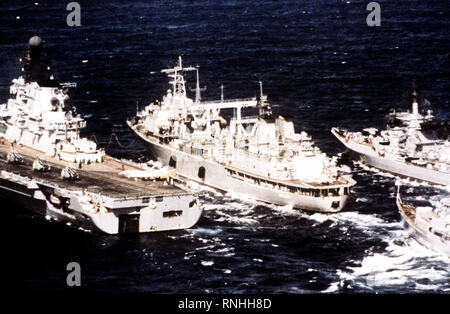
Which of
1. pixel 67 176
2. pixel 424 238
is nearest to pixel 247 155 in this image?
pixel 67 176

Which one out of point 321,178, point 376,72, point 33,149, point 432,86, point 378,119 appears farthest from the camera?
point 376,72

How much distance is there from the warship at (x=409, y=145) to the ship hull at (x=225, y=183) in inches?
574

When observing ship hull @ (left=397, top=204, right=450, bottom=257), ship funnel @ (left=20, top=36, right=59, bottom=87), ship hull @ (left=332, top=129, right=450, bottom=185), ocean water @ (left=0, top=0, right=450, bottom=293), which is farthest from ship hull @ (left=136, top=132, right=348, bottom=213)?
ship hull @ (left=332, top=129, right=450, bottom=185)

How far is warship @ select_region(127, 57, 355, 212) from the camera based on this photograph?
261 feet

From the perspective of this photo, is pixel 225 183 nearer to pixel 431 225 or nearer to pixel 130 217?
pixel 130 217

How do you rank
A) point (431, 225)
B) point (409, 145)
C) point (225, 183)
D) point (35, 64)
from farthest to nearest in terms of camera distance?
point (409, 145)
point (35, 64)
point (225, 183)
point (431, 225)

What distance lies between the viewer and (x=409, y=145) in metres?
94.2

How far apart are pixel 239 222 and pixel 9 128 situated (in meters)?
31.2

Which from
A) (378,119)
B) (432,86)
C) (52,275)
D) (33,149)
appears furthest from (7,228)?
(432,86)

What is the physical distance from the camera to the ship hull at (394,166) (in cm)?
8781

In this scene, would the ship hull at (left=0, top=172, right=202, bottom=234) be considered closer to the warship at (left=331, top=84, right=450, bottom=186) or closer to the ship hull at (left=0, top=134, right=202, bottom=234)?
the ship hull at (left=0, top=134, right=202, bottom=234)

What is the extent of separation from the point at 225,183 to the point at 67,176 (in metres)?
16.6

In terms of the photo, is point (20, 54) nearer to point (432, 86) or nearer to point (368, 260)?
point (432, 86)

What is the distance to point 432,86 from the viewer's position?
412 feet
